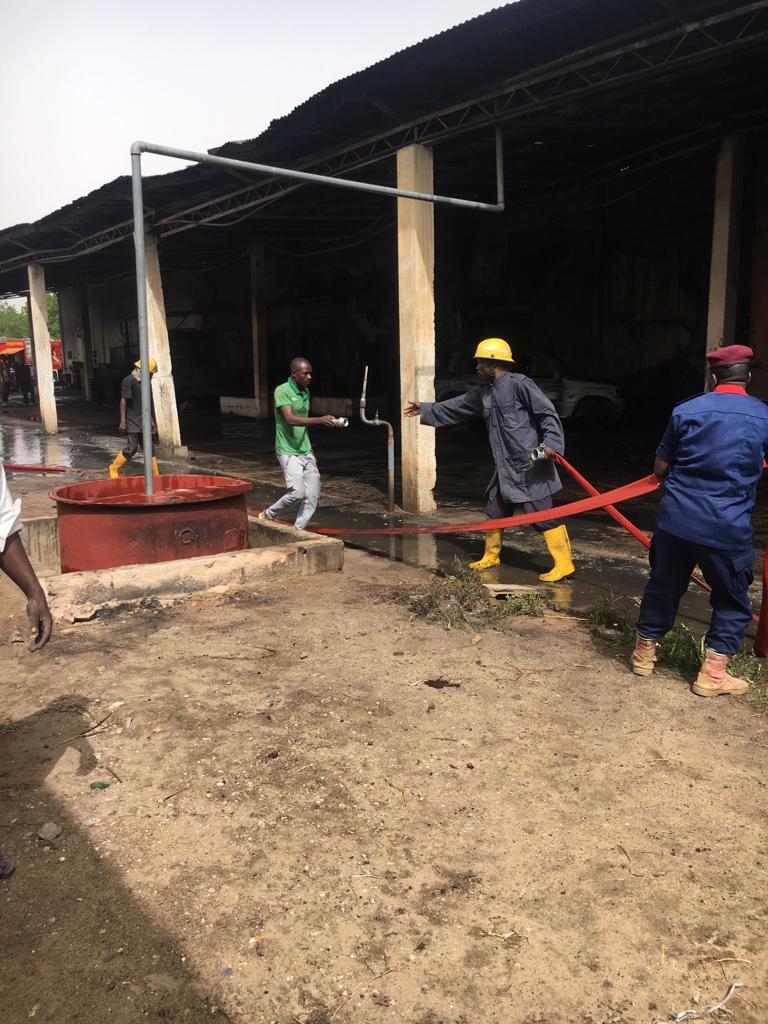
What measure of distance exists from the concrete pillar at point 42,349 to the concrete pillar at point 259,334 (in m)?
5.20

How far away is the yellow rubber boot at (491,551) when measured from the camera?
720 cm

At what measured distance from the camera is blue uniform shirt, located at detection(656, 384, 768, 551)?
4105mm

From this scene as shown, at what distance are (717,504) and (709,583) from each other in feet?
1.45

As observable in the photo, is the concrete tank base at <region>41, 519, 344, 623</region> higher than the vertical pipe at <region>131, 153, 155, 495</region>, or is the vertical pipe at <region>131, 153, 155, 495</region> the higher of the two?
the vertical pipe at <region>131, 153, 155, 495</region>

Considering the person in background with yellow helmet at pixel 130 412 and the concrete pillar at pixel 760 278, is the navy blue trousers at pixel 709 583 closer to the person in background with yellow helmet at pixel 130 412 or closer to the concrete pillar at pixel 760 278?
the person in background with yellow helmet at pixel 130 412

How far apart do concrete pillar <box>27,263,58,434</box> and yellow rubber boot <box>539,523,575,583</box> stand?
16762 mm

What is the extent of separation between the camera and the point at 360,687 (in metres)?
4.45

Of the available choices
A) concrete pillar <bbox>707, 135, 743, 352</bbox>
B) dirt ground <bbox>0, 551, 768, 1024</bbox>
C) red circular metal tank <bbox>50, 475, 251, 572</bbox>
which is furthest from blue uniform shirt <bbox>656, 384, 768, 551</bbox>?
concrete pillar <bbox>707, 135, 743, 352</bbox>

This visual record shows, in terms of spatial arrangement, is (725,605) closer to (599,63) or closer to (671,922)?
(671,922)

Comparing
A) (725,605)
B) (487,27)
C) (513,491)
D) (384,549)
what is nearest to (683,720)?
(725,605)

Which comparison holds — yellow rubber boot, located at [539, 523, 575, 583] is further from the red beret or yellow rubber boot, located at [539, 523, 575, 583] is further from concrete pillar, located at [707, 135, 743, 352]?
concrete pillar, located at [707, 135, 743, 352]

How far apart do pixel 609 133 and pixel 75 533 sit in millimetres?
9422

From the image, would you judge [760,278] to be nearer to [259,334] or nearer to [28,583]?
[259,334]

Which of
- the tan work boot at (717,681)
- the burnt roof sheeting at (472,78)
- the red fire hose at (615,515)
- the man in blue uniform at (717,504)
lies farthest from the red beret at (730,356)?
the burnt roof sheeting at (472,78)
